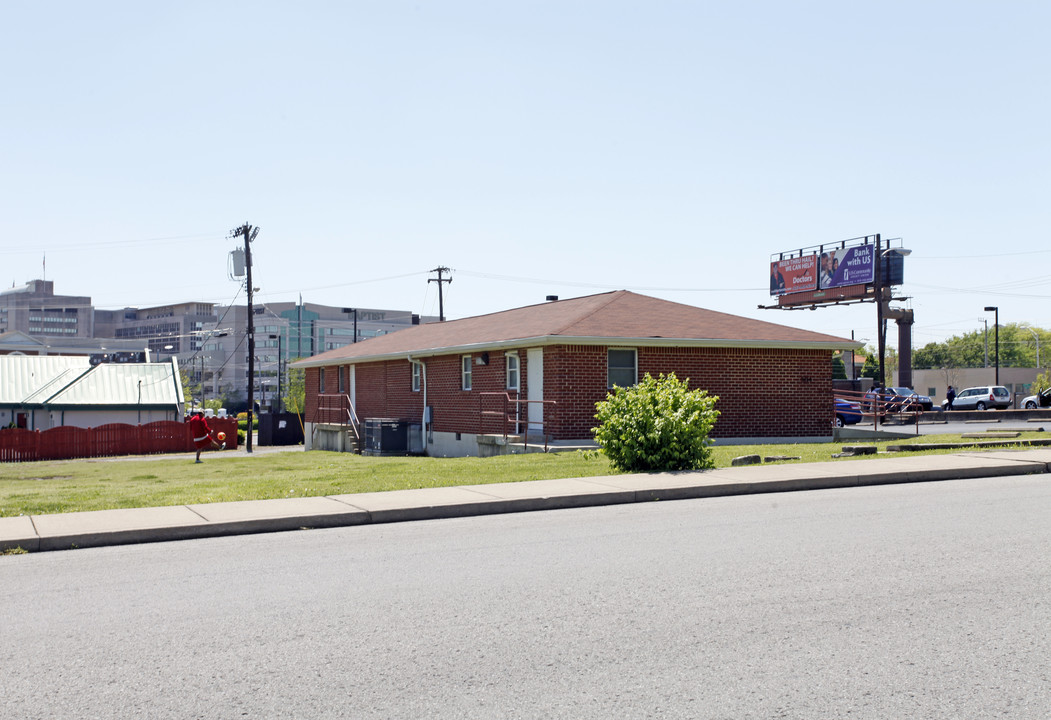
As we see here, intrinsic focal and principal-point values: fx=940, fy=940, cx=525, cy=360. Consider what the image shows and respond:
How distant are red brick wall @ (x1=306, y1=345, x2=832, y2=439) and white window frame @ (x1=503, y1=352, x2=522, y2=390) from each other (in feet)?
0.48

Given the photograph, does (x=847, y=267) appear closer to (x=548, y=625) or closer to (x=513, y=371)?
(x=513, y=371)

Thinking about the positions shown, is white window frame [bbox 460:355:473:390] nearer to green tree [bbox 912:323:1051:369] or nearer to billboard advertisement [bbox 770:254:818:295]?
billboard advertisement [bbox 770:254:818:295]

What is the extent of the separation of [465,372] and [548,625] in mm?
22669

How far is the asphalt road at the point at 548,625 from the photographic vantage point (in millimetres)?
4664

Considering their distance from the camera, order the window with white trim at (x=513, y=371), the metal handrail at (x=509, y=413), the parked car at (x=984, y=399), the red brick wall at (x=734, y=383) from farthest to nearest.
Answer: the parked car at (x=984, y=399)
the window with white trim at (x=513, y=371)
the metal handrail at (x=509, y=413)
the red brick wall at (x=734, y=383)

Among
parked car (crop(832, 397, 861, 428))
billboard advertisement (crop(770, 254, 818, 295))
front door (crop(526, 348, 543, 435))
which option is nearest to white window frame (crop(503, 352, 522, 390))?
front door (crop(526, 348, 543, 435))

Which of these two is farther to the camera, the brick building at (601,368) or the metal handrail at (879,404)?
the metal handrail at (879,404)

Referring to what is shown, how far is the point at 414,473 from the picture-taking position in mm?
16359

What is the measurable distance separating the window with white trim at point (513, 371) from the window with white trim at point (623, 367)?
272 centimetres

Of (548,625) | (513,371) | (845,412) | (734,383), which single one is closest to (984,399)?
(845,412)

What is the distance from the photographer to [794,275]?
70.6 meters

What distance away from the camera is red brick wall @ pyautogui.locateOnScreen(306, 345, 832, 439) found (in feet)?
77.2

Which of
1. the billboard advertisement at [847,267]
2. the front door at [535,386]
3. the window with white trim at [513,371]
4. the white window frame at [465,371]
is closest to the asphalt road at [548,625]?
the front door at [535,386]

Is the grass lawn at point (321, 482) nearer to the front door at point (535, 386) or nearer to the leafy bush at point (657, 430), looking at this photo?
the leafy bush at point (657, 430)
